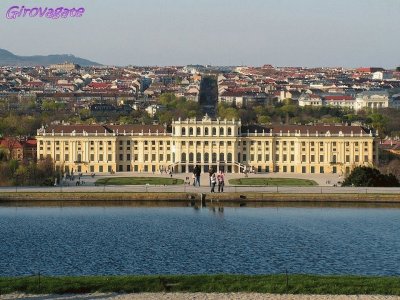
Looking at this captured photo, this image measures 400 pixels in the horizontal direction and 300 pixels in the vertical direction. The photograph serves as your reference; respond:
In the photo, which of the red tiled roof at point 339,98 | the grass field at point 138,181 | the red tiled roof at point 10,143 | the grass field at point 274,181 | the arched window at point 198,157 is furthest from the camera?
the red tiled roof at point 339,98

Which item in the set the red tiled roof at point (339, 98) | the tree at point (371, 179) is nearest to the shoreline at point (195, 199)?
the tree at point (371, 179)

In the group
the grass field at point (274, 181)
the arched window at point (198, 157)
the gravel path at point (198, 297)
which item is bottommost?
the gravel path at point (198, 297)

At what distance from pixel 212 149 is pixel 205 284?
4718 cm

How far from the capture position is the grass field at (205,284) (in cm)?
2456

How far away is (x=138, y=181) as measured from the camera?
60.8 meters

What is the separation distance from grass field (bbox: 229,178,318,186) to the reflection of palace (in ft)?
25.3

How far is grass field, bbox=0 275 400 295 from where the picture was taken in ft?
80.6

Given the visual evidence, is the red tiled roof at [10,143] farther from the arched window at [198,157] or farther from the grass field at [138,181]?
the arched window at [198,157]

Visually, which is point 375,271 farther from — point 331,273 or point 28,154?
point 28,154

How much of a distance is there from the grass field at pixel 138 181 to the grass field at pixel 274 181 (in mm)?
3297

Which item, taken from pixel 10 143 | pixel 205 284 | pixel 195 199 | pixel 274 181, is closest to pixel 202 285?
pixel 205 284

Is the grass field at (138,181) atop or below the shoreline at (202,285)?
atop

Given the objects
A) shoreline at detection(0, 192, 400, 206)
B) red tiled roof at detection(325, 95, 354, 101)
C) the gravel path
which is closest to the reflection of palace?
shoreline at detection(0, 192, 400, 206)

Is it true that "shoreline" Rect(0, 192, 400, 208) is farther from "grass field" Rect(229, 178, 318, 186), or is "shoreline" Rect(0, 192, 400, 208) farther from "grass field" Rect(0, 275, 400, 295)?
"grass field" Rect(0, 275, 400, 295)
